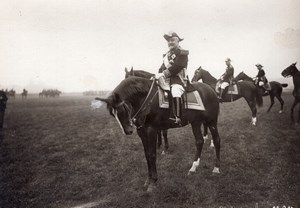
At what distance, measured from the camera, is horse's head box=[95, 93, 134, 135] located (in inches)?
187

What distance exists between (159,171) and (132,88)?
7.54ft

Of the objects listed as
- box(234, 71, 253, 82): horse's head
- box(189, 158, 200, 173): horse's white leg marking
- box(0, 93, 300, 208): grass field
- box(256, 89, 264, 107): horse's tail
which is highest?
box(234, 71, 253, 82): horse's head

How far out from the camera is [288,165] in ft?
20.4

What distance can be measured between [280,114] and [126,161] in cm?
789

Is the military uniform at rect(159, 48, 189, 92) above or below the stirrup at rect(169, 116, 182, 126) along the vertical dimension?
above

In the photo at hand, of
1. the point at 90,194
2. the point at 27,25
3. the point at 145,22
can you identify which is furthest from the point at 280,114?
the point at 27,25

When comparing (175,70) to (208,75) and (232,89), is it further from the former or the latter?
(232,89)

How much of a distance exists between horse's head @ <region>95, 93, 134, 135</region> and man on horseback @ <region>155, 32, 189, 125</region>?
108cm

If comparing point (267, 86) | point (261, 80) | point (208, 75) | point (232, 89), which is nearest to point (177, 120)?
point (208, 75)

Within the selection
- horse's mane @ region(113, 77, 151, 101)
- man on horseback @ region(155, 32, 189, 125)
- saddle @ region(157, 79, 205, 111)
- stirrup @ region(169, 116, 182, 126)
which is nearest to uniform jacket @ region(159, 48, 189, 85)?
man on horseback @ region(155, 32, 189, 125)

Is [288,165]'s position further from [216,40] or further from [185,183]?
[216,40]

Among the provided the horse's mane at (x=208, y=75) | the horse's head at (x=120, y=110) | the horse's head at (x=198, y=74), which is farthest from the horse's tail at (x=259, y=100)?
the horse's head at (x=120, y=110)

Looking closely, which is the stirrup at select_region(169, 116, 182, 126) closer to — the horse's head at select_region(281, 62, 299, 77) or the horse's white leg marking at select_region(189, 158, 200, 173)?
the horse's white leg marking at select_region(189, 158, 200, 173)

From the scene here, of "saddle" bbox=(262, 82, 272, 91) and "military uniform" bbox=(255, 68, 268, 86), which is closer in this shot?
"military uniform" bbox=(255, 68, 268, 86)
